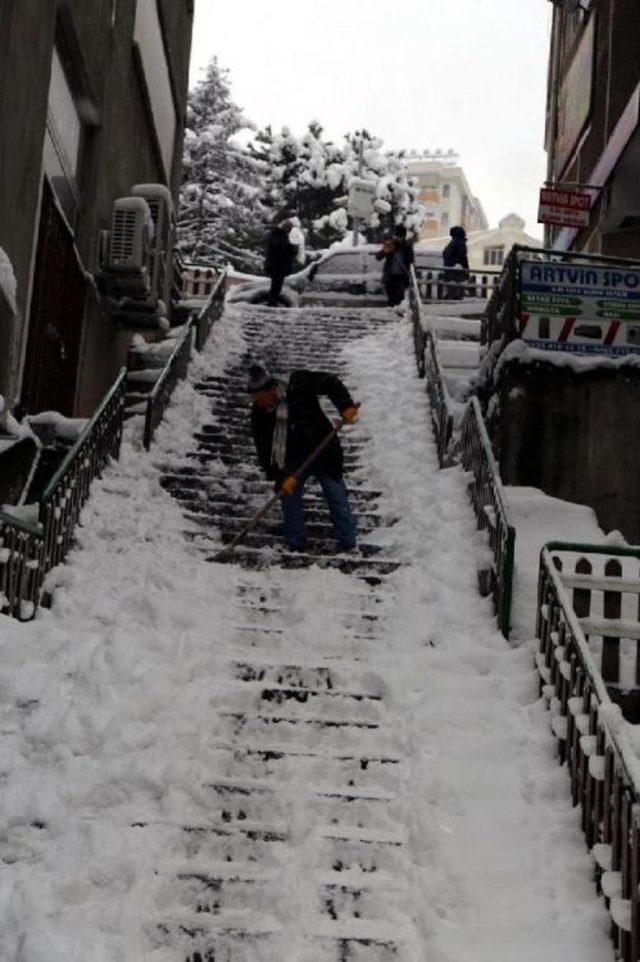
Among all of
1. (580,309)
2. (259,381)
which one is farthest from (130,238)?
(580,309)

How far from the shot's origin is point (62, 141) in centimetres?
1099

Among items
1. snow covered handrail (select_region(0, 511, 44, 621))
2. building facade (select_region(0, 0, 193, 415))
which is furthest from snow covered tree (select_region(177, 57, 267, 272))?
snow covered handrail (select_region(0, 511, 44, 621))

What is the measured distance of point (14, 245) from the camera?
820 centimetres

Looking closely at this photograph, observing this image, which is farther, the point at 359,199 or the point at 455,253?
the point at 359,199

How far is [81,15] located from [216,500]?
551cm

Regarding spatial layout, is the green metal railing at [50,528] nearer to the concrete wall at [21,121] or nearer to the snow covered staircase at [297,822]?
the concrete wall at [21,121]

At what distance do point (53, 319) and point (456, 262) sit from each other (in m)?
14.0

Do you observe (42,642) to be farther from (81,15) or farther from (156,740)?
(81,15)

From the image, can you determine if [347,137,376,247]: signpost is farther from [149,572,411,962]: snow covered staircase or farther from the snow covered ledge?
[149,572,411,962]: snow covered staircase

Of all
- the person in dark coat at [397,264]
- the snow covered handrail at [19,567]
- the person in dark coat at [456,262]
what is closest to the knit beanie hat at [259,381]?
the snow covered handrail at [19,567]

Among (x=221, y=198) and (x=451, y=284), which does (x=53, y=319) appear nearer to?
(x=451, y=284)

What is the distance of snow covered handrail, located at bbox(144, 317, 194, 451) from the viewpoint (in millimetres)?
10641

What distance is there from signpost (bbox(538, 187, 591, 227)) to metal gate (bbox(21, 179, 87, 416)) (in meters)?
9.60

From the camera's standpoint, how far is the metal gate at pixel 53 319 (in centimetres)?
977
